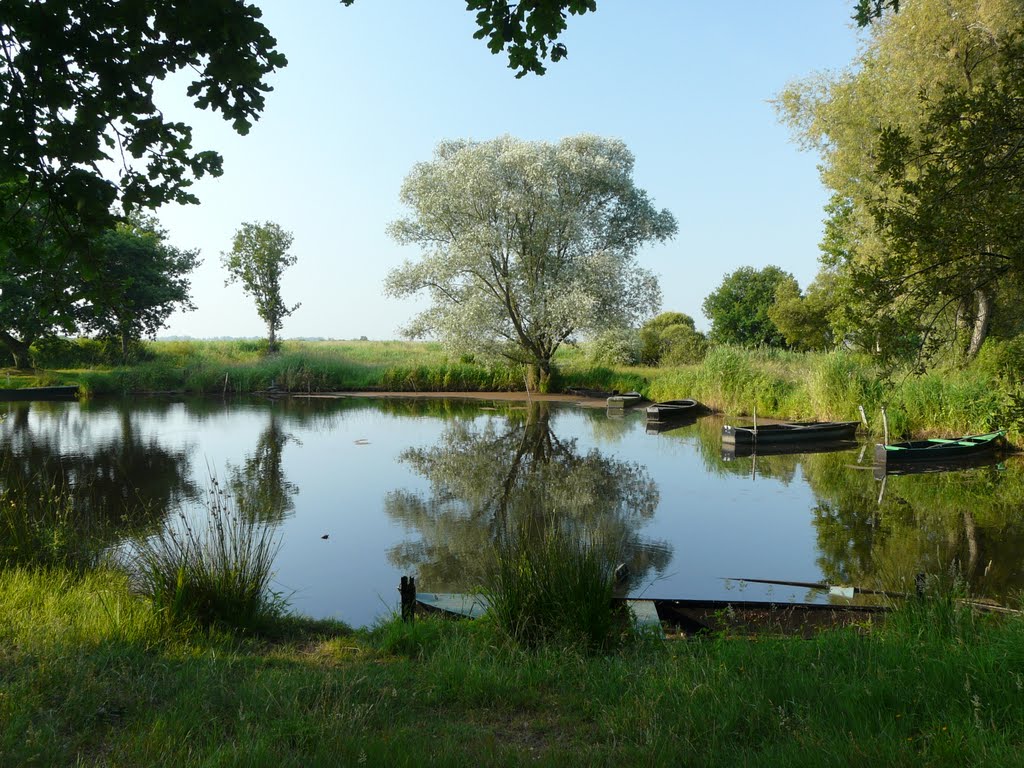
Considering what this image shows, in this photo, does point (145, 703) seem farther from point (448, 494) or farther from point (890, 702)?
point (448, 494)

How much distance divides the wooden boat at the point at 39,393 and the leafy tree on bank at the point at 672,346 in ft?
85.8

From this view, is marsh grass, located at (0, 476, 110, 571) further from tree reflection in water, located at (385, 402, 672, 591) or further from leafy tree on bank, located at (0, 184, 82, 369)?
tree reflection in water, located at (385, 402, 672, 591)

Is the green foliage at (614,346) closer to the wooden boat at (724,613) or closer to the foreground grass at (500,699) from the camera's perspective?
the wooden boat at (724,613)

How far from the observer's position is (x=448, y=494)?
12523mm

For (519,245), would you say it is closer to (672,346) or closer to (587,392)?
(587,392)

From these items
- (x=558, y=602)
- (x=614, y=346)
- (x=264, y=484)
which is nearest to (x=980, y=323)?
(x=614, y=346)

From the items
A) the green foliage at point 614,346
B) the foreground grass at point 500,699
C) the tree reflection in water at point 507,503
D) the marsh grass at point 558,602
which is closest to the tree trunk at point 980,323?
the tree reflection in water at point 507,503

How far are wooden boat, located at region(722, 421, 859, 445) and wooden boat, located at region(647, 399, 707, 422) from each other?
4719mm

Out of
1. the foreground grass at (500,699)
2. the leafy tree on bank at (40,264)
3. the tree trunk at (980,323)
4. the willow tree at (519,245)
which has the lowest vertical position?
the foreground grass at (500,699)

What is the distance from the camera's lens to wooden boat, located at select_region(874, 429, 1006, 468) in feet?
49.9

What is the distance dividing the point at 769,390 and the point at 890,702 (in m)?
22.4

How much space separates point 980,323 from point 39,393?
1405 inches

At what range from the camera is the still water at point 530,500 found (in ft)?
26.9

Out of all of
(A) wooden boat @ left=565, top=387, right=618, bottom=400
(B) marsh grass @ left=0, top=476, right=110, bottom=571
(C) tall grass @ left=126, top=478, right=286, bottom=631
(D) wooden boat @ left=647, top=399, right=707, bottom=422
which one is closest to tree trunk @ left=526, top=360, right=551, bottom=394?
(A) wooden boat @ left=565, top=387, right=618, bottom=400
